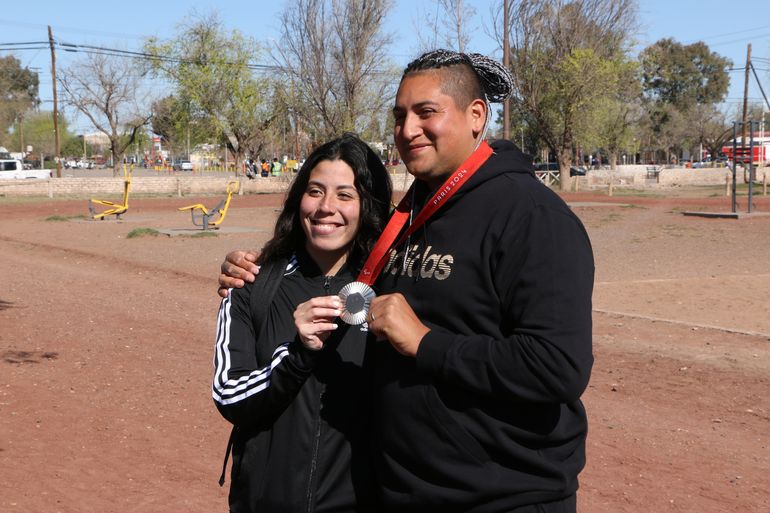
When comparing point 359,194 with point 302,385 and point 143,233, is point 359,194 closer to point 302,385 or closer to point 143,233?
point 302,385

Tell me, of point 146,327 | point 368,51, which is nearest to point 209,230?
point 146,327

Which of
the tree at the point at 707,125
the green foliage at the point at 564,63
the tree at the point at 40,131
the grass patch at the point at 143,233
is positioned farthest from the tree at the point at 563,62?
the tree at the point at 40,131

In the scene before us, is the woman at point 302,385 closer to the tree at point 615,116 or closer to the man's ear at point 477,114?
the man's ear at point 477,114

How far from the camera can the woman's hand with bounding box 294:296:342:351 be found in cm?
217

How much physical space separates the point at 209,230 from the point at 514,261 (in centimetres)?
2064

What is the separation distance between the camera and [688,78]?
108m

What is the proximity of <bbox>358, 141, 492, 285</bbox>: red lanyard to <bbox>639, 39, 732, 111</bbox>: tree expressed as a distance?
109730 millimetres

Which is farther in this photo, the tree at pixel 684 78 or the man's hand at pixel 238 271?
the tree at pixel 684 78

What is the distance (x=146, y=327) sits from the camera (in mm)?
9734

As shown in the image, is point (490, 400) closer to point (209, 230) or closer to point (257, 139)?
point (209, 230)

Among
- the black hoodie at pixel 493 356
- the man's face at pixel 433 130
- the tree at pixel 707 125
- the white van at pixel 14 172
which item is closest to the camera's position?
the black hoodie at pixel 493 356

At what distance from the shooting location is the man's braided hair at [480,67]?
226cm

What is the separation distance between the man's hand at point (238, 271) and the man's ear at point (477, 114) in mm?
748

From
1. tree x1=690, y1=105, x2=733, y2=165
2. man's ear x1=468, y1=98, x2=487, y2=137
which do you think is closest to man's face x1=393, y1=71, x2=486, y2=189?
man's ear x1=468, y1=98, x2=487, y2=137
